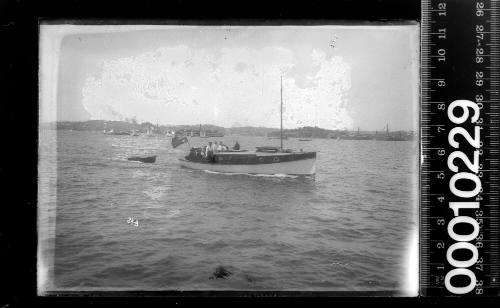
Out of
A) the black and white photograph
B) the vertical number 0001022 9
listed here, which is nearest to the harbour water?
the black and white photograph

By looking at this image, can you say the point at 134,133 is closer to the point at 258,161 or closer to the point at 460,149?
the point at 258,161

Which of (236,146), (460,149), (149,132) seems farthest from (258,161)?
(460,149)

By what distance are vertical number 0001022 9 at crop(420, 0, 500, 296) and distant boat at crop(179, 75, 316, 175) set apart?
0.57 meters

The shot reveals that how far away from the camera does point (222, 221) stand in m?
1.87

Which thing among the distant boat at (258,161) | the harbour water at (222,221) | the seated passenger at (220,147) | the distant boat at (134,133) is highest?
the distant boat at (134,133)

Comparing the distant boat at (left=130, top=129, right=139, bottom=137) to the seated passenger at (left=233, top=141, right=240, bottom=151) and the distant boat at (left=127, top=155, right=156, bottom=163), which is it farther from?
the seated passenger at (left=233, top=141, right=240, bottom=151)

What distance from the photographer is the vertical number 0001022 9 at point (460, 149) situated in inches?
69.6

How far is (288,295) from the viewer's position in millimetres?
1849

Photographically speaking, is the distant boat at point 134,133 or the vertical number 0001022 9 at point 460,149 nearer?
the vertical number 0001022 9 at point 460,149

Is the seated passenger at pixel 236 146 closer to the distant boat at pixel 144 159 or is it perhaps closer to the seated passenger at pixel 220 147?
the seated passenger at pixel 220 147

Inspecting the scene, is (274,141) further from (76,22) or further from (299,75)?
(76,22)

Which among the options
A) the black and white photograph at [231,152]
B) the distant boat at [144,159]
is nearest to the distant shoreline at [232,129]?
the black and white photograph at [231,152]
